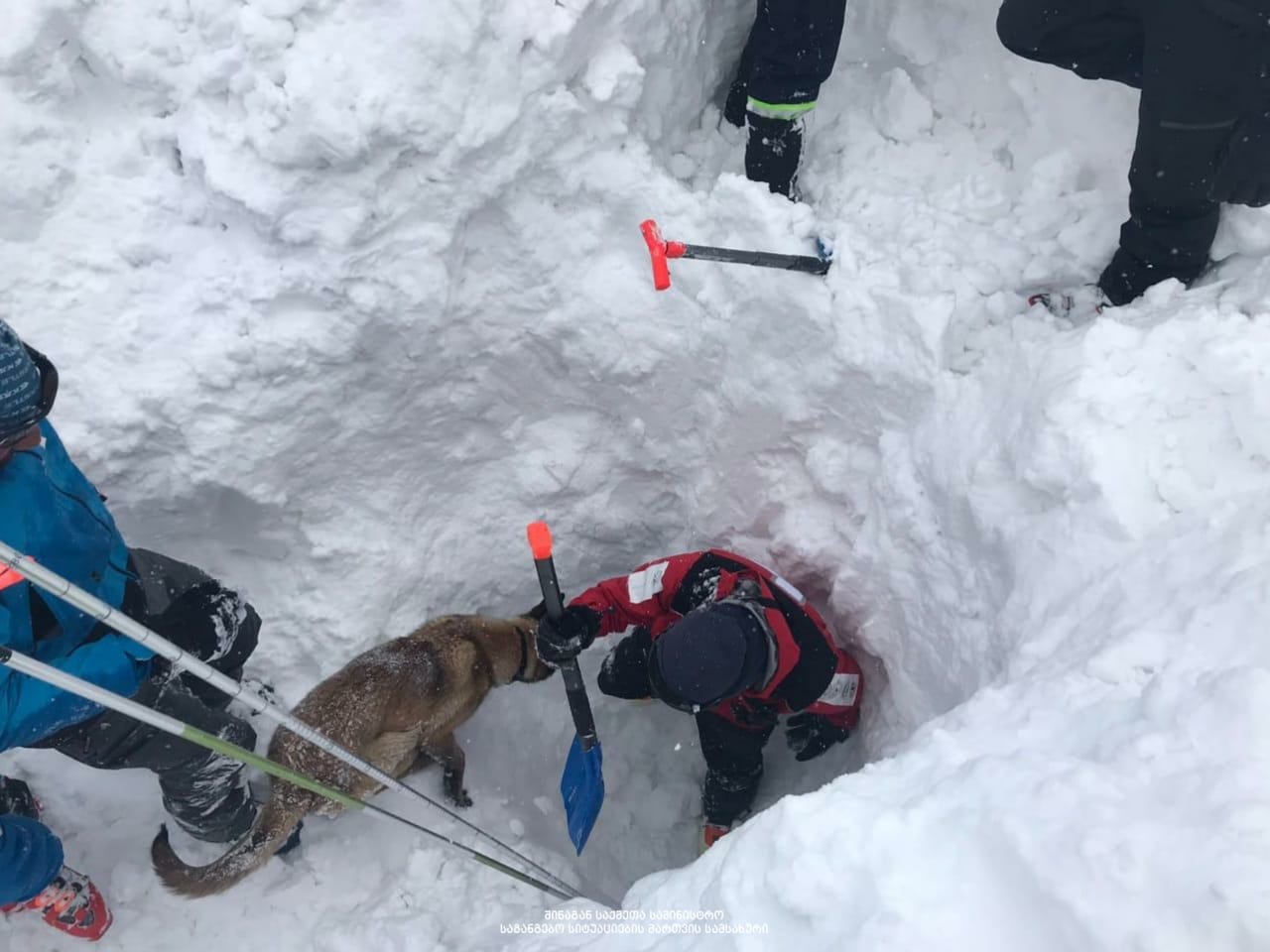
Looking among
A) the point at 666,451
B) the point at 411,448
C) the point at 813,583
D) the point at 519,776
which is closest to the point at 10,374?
the point at 411,448

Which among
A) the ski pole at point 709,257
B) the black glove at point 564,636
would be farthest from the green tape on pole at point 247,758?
the ski pole at point 709,257

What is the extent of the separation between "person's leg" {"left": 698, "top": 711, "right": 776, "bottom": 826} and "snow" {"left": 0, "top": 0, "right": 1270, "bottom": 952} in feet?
1.53

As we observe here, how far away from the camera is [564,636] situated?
138 inches

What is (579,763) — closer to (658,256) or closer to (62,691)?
(62,691)

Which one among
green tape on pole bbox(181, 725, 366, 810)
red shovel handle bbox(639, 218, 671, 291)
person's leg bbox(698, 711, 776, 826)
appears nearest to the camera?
green tape on pole bbox(181, 725, 366, 810)

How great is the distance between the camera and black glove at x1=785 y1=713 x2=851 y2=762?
4.33 metres

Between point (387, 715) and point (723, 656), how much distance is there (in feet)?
4.88

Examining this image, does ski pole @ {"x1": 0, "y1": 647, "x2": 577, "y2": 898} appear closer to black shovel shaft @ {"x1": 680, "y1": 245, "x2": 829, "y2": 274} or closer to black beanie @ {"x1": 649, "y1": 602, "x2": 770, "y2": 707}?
black beanie @ {"x1": 649, "y1": 602, "x2": 770, "y2": 707}

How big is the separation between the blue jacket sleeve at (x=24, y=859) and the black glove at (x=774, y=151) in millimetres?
3615

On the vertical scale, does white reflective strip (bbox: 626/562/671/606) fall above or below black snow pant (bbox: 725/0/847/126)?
below

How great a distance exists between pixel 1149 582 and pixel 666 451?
7.54 feet

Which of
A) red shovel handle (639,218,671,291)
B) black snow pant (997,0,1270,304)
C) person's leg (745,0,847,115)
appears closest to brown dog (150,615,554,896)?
red shovel handle (639,218,671,291)

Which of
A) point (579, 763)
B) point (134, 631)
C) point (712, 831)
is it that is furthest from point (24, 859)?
point (712, 831)

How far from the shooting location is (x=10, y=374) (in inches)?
91.0
